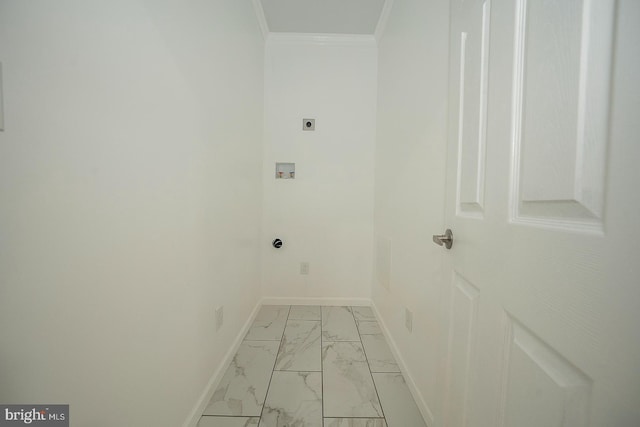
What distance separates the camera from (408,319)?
1.26 metres

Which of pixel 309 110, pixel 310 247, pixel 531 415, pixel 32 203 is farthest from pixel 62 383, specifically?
pixel 309 110

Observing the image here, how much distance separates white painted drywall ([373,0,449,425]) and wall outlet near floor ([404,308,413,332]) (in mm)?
29

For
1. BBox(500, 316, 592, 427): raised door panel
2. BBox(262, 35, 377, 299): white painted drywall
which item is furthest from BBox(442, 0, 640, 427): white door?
BBox(262, 35, 377, 299): white painted drywall

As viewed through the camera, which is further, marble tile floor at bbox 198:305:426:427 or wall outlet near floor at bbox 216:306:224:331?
wall outlet near floor at bbox 216:306:224:331

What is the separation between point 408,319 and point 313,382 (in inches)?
26.6

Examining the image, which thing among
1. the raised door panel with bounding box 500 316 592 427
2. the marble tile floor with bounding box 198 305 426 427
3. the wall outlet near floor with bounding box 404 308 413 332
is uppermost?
the raised door panel with bounding box 500 316 592 427

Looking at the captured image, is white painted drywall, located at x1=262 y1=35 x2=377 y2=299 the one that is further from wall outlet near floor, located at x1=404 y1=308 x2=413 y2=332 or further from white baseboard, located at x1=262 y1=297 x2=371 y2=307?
wall outlet near floor, located at x1=404 y1=308 x2=413 y2=332

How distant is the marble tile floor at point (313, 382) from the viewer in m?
1.03

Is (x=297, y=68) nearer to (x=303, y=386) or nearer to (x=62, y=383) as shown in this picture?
(x=62, y=383)

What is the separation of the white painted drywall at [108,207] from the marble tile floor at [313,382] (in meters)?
0.21

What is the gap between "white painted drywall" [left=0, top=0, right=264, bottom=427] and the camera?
0.45 m

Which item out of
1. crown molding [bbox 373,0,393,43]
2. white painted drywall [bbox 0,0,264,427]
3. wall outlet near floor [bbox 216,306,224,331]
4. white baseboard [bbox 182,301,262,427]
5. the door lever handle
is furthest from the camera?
crown molding [bbox 373,0,393,43]

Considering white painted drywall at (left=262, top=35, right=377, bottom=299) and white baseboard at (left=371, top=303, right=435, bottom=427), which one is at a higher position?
white painted drywall at (left=262, top=35, right=377, bottom=299)

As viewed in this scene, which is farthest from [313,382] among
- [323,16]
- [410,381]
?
[323,16]
